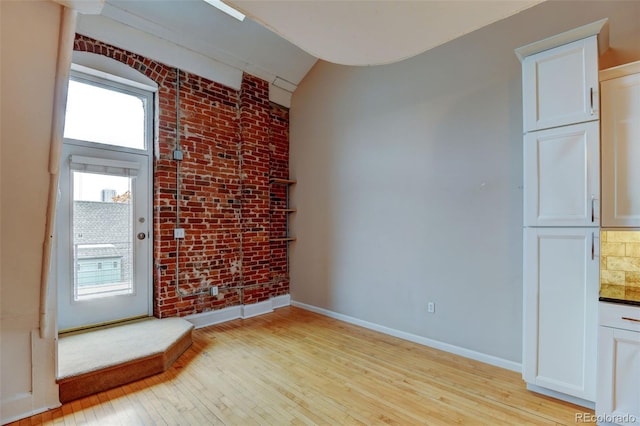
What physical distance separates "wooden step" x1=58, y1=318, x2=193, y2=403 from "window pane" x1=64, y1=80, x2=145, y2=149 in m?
2.03

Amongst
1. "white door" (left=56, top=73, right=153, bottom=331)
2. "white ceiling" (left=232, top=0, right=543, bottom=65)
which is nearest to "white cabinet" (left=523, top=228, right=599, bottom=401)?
"white ceiling" (left=232, top=0, right=543, bottom=65)

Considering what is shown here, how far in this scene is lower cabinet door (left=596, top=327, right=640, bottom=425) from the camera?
1.87 metres

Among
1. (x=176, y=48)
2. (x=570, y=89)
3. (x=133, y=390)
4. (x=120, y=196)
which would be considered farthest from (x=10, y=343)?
(x=570, y=89)

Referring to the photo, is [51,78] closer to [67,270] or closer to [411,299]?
[67,270]

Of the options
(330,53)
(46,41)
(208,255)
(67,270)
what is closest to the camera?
(330,53)

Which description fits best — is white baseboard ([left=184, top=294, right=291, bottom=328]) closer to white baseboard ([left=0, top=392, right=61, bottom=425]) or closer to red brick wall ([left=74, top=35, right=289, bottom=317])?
red brick wall ([left=74, top=35, right=289, bottom=317])

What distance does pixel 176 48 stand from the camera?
364cm

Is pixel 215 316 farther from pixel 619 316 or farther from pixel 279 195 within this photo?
pixel 619 316

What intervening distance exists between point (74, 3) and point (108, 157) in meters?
2.40

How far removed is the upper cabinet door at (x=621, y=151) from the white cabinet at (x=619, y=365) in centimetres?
63

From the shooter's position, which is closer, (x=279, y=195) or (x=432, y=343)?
(x=432, y=343)

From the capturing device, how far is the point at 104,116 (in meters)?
3.36

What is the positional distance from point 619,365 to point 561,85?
192 cm

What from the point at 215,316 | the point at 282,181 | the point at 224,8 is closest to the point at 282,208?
the point at 282,181
